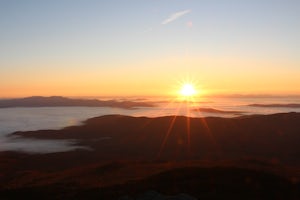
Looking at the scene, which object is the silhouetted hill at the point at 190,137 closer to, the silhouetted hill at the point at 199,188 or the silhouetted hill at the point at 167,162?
the silhouetted hill at the point at 167,162

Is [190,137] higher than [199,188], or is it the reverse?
[199,188]

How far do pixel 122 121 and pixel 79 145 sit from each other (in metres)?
26.9

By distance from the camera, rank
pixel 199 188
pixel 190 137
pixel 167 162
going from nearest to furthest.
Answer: pixel 199 188, pixel 167 162, pixel 190 137

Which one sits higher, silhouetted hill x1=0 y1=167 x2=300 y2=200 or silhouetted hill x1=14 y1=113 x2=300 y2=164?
silhouetted hill x1=0 y1=167 x2=300 y2=200

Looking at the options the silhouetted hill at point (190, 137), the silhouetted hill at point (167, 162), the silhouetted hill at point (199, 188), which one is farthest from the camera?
the silhouetted hill at point (190, 137)

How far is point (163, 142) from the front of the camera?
204 ft

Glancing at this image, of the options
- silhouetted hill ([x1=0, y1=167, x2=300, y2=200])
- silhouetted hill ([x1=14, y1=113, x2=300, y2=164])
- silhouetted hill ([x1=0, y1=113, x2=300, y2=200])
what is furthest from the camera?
silhouetted hill ([x1=14, y1=113, x2=300, y2=164])

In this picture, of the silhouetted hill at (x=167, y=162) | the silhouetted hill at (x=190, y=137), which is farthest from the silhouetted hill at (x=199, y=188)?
the silhouetted hill at (x=190, y=137)

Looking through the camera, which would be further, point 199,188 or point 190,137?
point 190,137

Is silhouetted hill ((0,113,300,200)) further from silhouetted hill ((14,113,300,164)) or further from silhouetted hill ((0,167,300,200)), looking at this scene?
silhouetted hill ((14,113,300,164))

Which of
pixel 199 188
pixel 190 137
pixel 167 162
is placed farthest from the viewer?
pixel 190 137

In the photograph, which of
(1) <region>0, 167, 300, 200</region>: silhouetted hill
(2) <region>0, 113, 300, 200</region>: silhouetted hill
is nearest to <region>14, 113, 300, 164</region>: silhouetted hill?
(2) <region>0, 113, 300, 200</region>: silhouetted hill

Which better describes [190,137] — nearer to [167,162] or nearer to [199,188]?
[167,162]

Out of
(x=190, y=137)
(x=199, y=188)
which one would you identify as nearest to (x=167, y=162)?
(x=199, y=188)
